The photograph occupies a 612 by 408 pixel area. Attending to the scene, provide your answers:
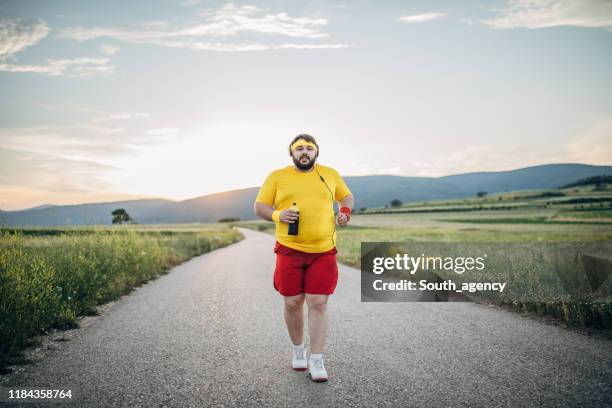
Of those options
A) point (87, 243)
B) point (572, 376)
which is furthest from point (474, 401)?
point (87, 243)

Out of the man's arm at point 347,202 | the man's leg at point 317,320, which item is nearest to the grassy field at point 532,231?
the man's arm at point 347,202

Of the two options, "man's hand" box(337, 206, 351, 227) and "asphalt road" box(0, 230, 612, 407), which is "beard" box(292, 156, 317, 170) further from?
"asphalt road" box(0, 230, 612, 407)

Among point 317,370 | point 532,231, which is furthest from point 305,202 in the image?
point 532,231

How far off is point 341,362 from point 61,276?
219 inches

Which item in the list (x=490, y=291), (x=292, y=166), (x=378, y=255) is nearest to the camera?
(x=292, y=166)

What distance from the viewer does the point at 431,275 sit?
10141mm

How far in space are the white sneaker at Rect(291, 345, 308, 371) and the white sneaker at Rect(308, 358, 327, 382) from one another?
223 millimetres

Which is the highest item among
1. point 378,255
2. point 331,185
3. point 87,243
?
point 331,185

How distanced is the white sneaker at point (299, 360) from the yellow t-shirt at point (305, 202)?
1092 mm

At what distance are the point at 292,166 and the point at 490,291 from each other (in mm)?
5522

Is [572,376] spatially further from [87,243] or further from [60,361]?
[87,243]

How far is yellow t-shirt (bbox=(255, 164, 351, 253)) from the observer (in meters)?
3.95

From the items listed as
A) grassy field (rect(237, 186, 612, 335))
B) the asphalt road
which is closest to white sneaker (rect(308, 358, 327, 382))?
the asphalt road

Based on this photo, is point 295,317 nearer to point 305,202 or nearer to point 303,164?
point 305,202
